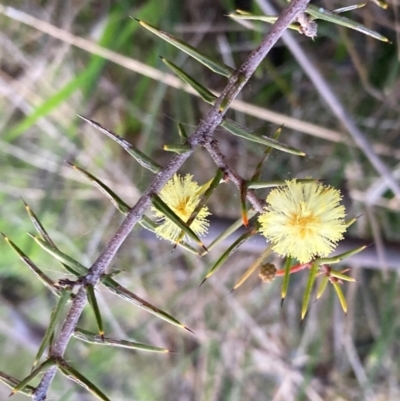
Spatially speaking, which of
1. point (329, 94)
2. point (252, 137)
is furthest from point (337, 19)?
point (329, 94)

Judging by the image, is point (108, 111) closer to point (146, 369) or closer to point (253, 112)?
point (253, 112)

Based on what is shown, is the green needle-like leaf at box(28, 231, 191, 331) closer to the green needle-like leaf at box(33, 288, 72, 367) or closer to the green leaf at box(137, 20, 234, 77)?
the green needle-like leaf at box(33, 288, 72, 367)

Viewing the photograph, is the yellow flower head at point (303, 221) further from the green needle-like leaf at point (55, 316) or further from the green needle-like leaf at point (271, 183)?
the green needle-like leaf at point (55, 316)

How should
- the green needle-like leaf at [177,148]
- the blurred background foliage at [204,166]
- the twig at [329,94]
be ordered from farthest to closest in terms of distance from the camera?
the blurred background foliage at [204,166] → the twig at [329,94] → the green needle-like leaf at [177,148]

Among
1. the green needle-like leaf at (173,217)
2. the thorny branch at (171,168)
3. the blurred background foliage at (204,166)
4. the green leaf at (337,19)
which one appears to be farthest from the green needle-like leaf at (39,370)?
the blurred background foliage at (204,166)

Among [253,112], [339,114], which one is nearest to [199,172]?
[253,112]

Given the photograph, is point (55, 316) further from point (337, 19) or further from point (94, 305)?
point (337, 19)
